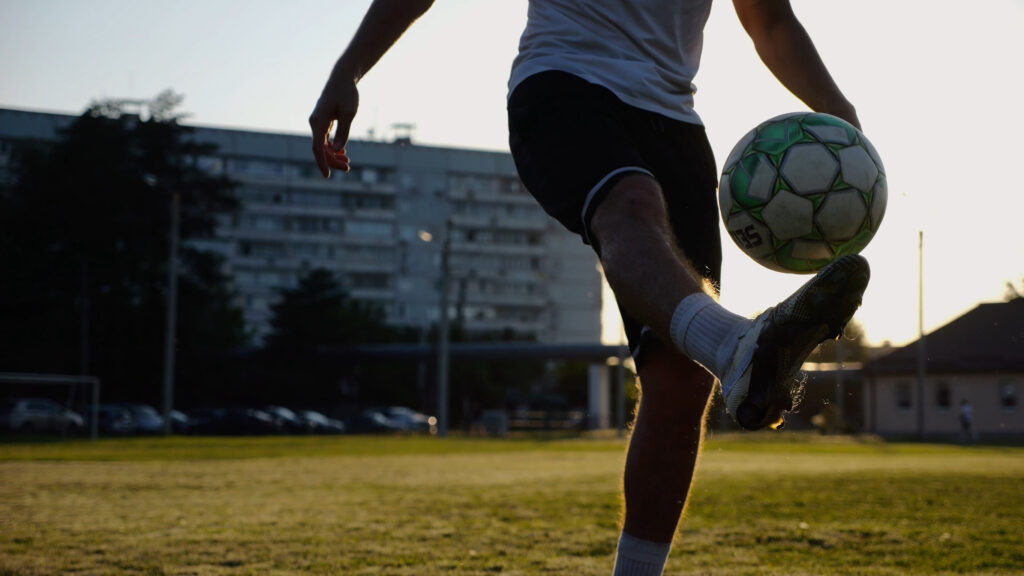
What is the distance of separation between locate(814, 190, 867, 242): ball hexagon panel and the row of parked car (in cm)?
3827

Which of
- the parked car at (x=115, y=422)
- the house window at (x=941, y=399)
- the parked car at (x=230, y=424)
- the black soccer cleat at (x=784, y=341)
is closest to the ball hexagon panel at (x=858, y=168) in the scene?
the black soccer cleat at (x=784, y=341)

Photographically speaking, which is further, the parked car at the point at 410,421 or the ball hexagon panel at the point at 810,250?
the parked car at the point at 410,421

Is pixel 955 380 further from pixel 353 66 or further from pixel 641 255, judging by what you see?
pixel 641 255

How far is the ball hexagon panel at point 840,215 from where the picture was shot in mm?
2521

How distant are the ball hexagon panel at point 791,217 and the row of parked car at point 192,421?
38.2 metres

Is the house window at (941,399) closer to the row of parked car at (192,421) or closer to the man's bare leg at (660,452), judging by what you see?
the row of parked car at (192,421)

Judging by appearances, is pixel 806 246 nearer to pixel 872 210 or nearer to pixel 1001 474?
pixel 872 210

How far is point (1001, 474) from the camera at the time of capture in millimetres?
11516

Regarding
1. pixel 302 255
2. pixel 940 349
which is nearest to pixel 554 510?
pixel 940 349

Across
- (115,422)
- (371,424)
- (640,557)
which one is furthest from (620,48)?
(371,424)

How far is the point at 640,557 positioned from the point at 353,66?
1388 millimetres

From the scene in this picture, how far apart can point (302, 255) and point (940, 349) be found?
9316cm

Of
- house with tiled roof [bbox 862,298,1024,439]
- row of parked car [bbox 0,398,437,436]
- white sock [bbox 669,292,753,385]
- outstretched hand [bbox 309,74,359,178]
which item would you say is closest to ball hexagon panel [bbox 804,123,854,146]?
white sock [bbox 669,292,753,385]

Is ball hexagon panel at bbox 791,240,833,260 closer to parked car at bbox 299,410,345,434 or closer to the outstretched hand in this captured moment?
the outstretched hand
